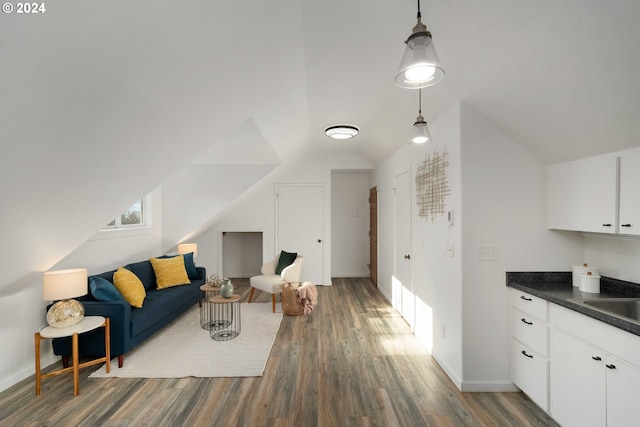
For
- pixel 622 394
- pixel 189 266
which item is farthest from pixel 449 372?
pixel 189 266

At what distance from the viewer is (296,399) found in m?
2.27

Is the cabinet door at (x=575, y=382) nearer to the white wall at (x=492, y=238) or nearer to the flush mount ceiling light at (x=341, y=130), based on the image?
the white wall at (x=492, y=238)

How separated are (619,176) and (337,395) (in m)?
2.47

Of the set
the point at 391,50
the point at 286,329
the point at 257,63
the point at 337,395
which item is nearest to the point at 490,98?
the point at 391,50

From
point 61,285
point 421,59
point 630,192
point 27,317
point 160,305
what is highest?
point 421,59

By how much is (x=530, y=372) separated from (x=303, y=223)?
4.31 metres

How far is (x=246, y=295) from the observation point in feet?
17.3

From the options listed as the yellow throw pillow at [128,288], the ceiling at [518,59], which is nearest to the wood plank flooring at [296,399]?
the yellow throw pillow at [128,288]

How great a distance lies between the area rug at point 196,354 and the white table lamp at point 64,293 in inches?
23.4

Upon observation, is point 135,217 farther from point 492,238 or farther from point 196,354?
point 492,238

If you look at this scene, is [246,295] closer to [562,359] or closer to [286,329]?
[286,329]

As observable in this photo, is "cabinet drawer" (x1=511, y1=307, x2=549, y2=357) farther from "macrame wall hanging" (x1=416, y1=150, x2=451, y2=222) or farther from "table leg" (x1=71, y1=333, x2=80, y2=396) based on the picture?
"table leg" (x1=71, y1=333, x2=80, y2=396)

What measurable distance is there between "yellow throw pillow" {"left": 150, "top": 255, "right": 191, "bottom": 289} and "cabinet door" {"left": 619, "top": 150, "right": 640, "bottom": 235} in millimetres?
4629

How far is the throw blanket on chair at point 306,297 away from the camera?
13.5 ft
